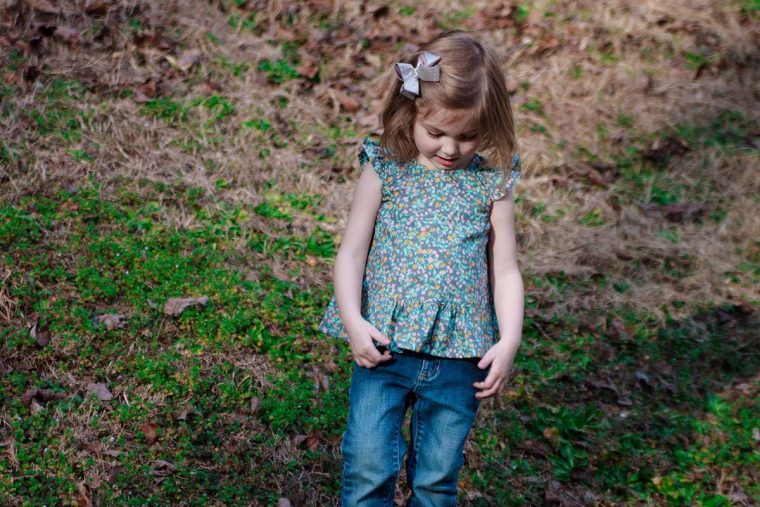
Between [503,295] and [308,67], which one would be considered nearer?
[503,295]

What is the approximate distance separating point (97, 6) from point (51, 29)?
0.48 meters

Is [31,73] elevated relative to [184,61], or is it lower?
elevated

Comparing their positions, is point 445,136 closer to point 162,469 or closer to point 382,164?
point 382,164

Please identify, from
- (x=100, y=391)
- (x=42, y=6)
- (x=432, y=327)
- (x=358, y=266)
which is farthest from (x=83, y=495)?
(x=42, y=6)

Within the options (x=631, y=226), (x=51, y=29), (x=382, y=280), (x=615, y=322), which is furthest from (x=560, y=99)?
(x=382, y=280)

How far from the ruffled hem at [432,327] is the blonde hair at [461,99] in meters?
0.56

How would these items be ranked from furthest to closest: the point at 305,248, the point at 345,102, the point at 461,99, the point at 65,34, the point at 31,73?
the point at 345,102, the point at 65,34, the point at 31,73, the point at 305,248, the point at 461,99

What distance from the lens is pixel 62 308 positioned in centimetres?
446

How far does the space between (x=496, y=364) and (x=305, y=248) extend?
2945 mm

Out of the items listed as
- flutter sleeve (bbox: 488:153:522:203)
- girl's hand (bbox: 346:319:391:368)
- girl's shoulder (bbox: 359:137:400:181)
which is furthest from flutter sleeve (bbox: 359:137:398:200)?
girl's hand (bbox: 346:319:391:368)

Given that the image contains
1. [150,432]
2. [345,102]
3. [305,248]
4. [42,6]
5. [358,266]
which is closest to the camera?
[358,266]

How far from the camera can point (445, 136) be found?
2.72 metres

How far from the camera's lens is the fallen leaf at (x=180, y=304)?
15.1 feet

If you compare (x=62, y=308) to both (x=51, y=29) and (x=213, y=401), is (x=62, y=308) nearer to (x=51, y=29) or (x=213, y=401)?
(x=213, y=401)
